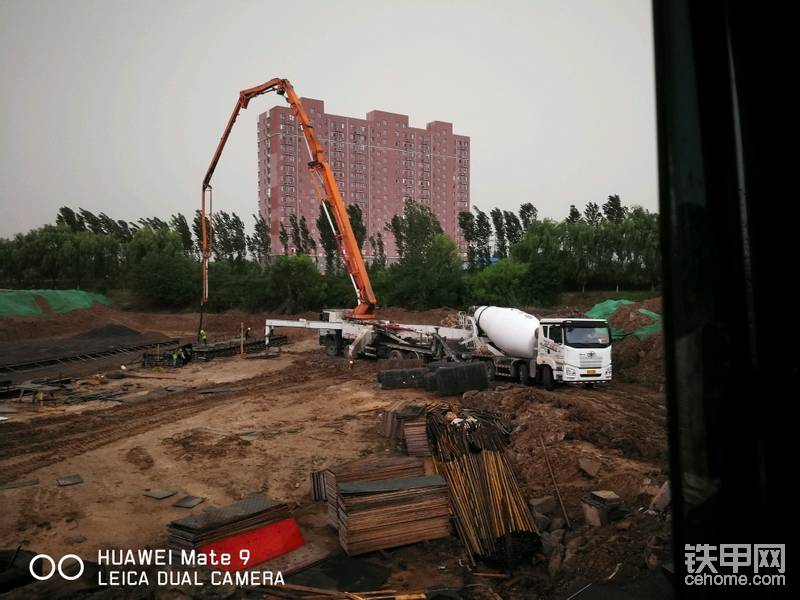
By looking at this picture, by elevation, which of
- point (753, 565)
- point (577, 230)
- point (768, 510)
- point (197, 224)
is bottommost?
point (753, 565)

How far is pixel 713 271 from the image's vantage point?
1000 millimetres

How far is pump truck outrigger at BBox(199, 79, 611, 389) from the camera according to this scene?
1673 cm

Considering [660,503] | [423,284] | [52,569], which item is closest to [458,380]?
[660,503]

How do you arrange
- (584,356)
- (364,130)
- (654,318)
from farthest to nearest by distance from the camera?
(364,130), (654,318), (584,356)

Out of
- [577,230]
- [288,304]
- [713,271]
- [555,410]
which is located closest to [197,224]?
[288,304]

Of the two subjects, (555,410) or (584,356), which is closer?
(555,410)

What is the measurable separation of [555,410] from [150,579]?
378 inches

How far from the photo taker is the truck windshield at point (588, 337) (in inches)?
659

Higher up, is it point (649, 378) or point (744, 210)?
point (744, 210)

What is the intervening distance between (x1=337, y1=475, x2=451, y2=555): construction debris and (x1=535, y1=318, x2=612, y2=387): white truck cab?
10148mm

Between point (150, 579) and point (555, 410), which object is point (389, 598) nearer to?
point (150, 579)

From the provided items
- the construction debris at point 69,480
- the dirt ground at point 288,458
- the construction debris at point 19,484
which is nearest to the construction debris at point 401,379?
the dirt ground at point 288,458

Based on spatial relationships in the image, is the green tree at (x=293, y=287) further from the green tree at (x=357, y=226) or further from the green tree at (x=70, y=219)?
the green tree at (x=70, y=219)

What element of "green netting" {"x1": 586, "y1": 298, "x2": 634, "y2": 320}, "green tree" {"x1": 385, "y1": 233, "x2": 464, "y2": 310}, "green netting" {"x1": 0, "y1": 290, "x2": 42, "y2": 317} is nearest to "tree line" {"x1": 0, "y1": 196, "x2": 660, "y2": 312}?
"green tree" {"x1": 385, "y1": 233, "x2": 464, "y2": 310}
